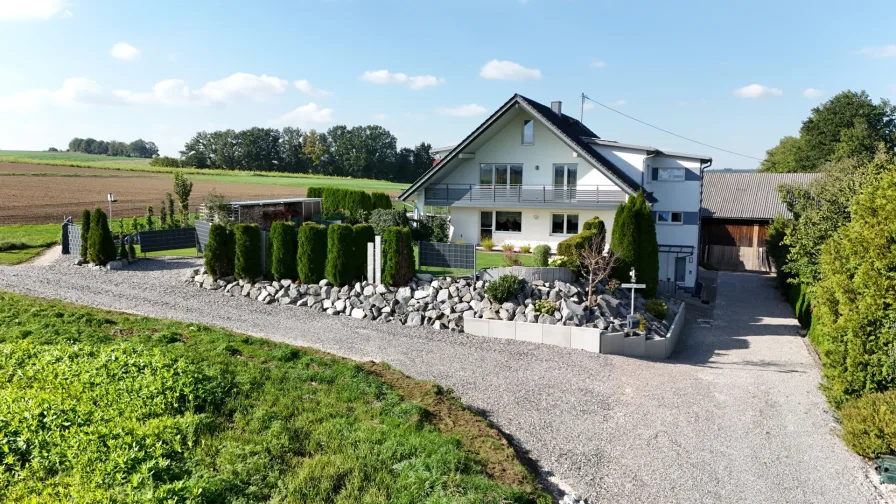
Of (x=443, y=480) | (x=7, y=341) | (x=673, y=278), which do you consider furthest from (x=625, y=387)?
(x=673, y=278)

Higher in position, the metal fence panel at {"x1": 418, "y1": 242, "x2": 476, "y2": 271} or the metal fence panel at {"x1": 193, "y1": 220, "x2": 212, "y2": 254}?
the metal fence panel at {"x1": 193, "y1": 220, "x2": 212, "y2": 254}

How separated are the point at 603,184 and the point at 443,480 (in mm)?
21680

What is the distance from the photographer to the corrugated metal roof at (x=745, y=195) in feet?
132

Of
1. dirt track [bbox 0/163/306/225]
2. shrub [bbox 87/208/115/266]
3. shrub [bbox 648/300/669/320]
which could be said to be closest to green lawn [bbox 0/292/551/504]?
shrub [bbox 87/208/115/266]

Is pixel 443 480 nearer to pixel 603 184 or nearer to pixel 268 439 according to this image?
pixel 268 439

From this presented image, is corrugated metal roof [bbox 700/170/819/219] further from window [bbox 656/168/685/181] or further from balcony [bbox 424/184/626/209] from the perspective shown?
balcony [bbox 424/184/626/209]

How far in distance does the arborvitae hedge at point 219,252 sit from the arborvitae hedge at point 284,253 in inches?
70.2

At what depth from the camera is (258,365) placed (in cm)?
1148

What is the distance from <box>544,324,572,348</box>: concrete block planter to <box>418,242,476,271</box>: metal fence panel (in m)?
3.83

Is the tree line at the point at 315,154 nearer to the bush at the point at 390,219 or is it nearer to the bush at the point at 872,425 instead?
the bush at the point at 390,219

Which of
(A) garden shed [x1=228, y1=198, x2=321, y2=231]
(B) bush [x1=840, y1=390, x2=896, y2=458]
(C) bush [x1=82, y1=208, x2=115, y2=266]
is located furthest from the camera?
(A) garden shed [x1=228, y1=198, x2=321, y2=231]

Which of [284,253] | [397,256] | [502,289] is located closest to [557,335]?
[502,289]

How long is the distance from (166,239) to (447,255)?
14294 mm

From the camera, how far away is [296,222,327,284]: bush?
64.7 feet
